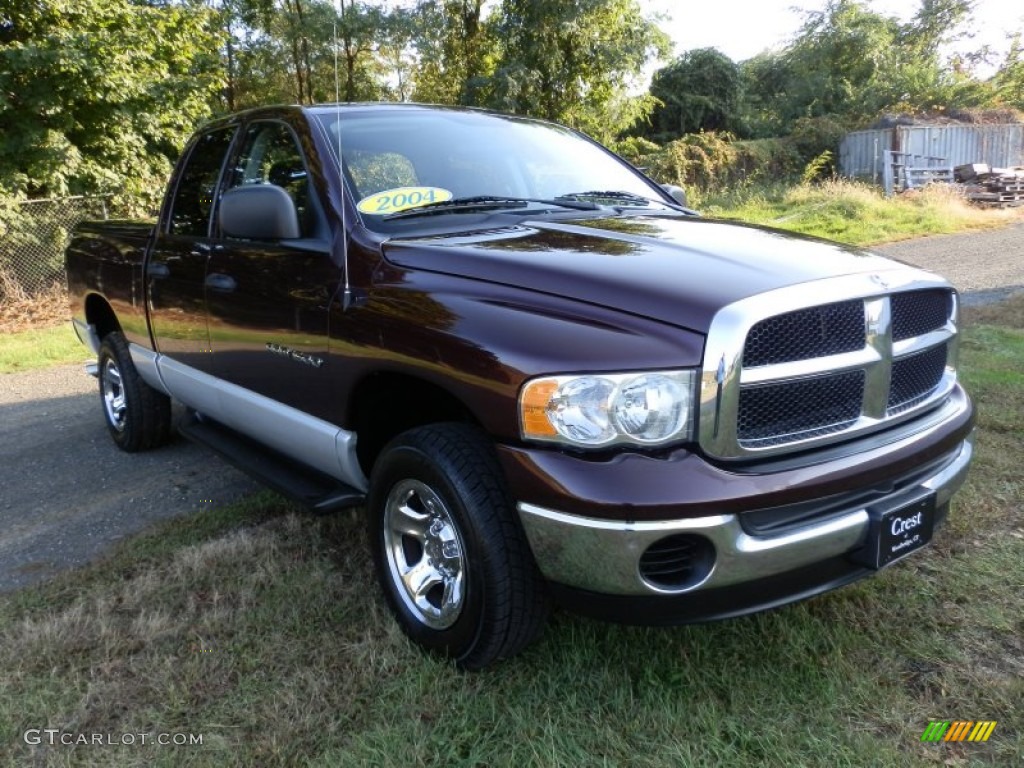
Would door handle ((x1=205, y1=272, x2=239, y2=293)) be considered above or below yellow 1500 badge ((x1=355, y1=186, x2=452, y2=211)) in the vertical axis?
below

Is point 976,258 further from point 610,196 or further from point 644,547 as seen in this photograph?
point 644,547

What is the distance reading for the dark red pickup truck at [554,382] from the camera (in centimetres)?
209

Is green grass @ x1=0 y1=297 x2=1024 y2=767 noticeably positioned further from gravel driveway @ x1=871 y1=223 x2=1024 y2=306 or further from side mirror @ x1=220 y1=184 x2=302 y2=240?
gravel driveway @ x1=871 y1=223 x2=1024 y2=306

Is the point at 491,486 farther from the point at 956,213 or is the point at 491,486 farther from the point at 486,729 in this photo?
the point at 956,213

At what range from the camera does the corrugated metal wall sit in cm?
2169

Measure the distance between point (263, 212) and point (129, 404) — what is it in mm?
2561

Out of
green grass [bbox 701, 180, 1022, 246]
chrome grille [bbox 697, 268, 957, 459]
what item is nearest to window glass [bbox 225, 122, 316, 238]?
chrome grille [bbox 697, 268, 957, 459]

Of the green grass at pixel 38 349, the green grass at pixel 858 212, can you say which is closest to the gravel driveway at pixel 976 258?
the green grass at pixel 858 212

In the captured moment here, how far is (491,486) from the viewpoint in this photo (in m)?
2.34

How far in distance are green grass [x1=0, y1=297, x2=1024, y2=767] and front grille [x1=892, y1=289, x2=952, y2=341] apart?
1.02 meters

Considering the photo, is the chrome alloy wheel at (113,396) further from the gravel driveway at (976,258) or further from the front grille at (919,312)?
the gravel driveway at (976,258)

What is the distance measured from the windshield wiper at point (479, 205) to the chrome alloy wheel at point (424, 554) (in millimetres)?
1075

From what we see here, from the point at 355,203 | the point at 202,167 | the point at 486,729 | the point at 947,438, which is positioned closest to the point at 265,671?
the point at 486,729

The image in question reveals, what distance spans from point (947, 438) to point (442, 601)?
1.73 metres
